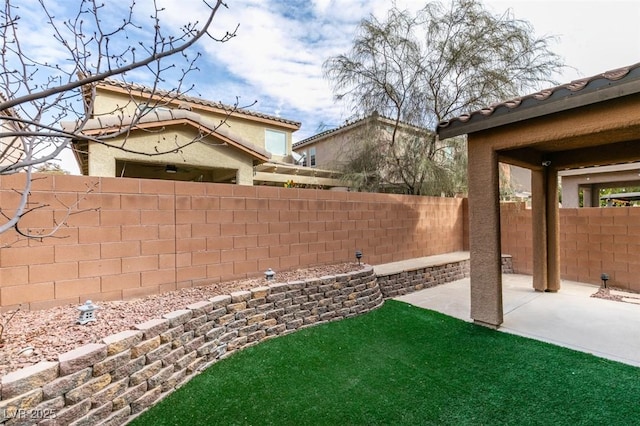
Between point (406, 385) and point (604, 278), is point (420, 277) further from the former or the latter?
point (406, 385)

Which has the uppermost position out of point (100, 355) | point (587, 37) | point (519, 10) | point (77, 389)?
point (519, 10)

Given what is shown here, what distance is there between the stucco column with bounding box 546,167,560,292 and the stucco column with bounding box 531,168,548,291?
0.38 ft

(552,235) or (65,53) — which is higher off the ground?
(65,53)

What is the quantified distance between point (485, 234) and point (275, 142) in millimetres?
12258

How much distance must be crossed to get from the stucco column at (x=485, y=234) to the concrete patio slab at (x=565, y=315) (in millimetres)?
469

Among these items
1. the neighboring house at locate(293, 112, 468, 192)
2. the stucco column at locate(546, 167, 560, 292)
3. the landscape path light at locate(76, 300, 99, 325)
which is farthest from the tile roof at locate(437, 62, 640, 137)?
the landscape path light at locate(76, 300, 99, 325)

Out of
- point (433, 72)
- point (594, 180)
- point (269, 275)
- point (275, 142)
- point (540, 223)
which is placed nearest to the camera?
point (269, 275)

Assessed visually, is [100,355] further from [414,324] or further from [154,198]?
[414,324]

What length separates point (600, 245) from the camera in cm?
875

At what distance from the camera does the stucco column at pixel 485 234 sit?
5559mm

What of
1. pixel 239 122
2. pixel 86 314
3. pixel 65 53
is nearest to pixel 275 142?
pixel 239 122

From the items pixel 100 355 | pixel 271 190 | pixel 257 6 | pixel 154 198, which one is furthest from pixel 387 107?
pixel 100 355

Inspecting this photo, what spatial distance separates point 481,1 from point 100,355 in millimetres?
13740

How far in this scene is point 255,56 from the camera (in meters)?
6.59
